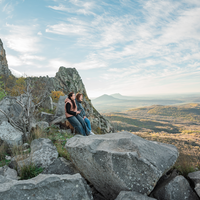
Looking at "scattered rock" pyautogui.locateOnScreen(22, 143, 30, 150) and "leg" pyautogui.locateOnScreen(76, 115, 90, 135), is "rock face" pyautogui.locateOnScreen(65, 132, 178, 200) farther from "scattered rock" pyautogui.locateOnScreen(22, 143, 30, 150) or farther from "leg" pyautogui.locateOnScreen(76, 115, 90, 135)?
"leg" pyautogui.locateOnScreen(76, 115, 90, 135)

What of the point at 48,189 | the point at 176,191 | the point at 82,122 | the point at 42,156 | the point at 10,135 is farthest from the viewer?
the point at 82,122

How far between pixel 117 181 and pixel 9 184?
7.59 ft

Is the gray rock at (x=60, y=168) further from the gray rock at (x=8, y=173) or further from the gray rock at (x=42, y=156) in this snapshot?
the gray rock at (x=8, y=173)

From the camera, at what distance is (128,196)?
286 cm

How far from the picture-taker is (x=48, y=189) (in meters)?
2.66

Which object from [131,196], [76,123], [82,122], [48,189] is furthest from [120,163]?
[82,122]

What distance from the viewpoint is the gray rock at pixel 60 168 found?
405 centimetres

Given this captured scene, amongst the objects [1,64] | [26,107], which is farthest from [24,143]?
[1,64]

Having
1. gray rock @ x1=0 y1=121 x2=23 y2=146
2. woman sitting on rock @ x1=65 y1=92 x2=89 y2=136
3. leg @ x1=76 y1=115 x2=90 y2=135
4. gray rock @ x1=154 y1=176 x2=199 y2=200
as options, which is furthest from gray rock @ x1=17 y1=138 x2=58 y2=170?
gray rock @ x1=154 y1=176 x2=199 y2=200

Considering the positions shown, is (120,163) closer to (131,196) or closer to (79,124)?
(131,196)

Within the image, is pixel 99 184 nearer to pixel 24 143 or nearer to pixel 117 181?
pixel 117 181

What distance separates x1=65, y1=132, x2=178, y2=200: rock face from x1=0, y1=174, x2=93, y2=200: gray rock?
2.32 feet

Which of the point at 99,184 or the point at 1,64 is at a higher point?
the point at 1,64

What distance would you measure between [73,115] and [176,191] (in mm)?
6010
